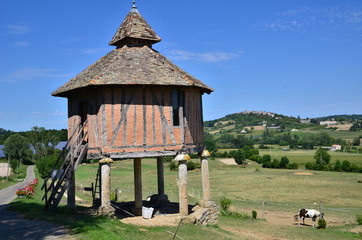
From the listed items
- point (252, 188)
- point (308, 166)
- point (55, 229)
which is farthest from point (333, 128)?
point (55, 229)

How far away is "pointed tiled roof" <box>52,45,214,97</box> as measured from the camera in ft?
55.9

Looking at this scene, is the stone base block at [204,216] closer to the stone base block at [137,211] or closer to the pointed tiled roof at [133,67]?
the stone base block at [137,211]

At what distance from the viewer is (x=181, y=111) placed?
18484mm

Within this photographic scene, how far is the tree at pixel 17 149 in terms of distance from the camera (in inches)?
2985

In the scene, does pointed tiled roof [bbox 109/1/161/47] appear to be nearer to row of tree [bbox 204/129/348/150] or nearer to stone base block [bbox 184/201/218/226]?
stone base block [bbox 184/201/218/226]

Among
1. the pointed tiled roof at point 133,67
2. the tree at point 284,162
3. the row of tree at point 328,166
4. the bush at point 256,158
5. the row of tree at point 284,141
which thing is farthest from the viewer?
the row of tree at point 284,141

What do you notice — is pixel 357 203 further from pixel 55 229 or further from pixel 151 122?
pixel 55 229

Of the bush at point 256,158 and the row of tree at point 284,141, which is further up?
the row of tree at point 284,141

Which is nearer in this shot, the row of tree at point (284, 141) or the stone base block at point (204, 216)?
the stone base block at point (204, 216)

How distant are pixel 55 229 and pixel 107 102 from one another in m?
6.01

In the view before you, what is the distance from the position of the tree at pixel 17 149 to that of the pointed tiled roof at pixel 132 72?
205 ft

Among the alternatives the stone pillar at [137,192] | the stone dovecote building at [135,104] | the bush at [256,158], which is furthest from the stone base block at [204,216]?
the bush at [256,158]

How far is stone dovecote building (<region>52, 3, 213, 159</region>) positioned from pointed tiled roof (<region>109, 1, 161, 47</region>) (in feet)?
0.21

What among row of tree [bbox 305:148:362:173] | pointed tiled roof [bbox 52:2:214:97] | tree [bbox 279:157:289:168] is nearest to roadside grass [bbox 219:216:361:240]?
pointed tiled roof [bbox 52:2:214:97]
